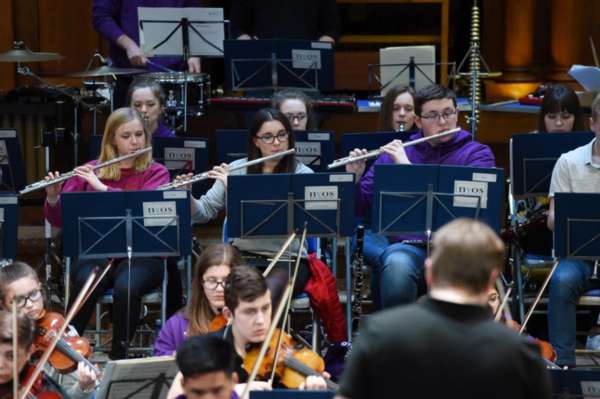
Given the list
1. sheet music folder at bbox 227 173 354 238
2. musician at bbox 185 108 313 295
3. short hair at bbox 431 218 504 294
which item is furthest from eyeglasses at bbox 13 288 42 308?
short hair at bbox 431 218 504 294

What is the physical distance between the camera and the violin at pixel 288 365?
458 centimetres

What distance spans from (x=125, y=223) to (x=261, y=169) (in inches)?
32.1

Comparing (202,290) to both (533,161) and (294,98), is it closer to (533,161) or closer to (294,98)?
(533,161)

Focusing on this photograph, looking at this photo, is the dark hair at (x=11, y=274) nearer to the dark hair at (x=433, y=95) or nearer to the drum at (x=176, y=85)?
the dark hair at (x=433, y=95)

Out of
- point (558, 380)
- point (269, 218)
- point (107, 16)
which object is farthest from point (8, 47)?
point (558, 380)

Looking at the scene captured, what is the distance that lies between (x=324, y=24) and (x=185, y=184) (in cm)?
284

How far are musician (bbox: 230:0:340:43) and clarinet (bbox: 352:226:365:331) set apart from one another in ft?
8.51

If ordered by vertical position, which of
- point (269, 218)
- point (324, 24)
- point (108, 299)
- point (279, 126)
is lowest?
point (108, 299)

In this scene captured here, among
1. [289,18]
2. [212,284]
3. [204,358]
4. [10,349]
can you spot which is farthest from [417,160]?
[204,358]

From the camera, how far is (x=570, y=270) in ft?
19.8

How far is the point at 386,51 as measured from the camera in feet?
26.8

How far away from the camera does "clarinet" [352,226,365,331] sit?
649cm

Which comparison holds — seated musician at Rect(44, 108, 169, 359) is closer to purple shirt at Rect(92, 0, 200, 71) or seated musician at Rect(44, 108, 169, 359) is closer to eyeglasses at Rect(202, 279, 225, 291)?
eyeglasses at Rect(202, 279, 225, 291)

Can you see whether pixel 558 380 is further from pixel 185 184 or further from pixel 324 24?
pixel 324 24
